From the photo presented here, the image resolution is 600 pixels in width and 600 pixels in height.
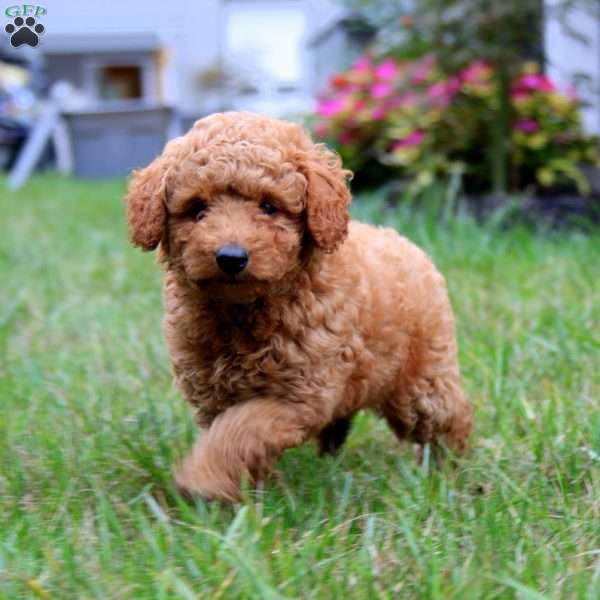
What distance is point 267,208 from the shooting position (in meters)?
2.99

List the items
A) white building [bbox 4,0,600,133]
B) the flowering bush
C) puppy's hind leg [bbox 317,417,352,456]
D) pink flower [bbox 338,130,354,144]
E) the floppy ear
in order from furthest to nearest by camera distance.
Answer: white building [bbox 4,0,600,133]
pink flower [bbox 338,130,354,144]
the flowering bush
puppy's hind leg [bbox 317,417,352,456]
the floppy ear

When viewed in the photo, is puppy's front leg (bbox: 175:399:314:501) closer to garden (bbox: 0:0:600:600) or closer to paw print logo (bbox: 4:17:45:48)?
garden (bbox: 0:0:600:600)

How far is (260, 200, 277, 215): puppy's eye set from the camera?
2971mm

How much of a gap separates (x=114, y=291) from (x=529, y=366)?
296 centimetres

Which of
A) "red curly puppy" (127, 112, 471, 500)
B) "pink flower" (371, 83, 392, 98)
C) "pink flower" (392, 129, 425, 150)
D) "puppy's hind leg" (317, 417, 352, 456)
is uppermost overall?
"pink flower" (371, 83, 392, 98)

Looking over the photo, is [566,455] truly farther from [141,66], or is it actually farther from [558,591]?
[141,66]

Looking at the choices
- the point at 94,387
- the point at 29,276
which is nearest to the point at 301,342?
the point at 94,387

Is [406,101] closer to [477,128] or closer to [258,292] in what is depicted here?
[477,128]

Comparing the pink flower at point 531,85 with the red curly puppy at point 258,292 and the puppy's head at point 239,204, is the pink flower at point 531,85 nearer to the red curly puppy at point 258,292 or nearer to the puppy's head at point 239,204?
the red curly puppy at point 258,292

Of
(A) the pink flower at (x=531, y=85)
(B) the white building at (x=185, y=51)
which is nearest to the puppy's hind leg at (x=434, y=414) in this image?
(A) the pink flower at (x=531, y=85)

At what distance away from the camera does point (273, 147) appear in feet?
9.82

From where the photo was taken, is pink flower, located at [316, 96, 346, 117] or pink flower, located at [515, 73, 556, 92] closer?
pink flower, located at [515, 73, 556, 92]

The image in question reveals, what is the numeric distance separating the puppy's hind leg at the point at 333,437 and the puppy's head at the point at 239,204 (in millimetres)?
922

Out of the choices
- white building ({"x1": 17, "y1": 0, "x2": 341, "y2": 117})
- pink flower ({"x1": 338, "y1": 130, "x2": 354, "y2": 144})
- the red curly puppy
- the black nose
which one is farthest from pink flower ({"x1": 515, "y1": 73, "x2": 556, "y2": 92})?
white building ({"x1": 17, "y1": 0, "x2": 341, "y2": 117})
